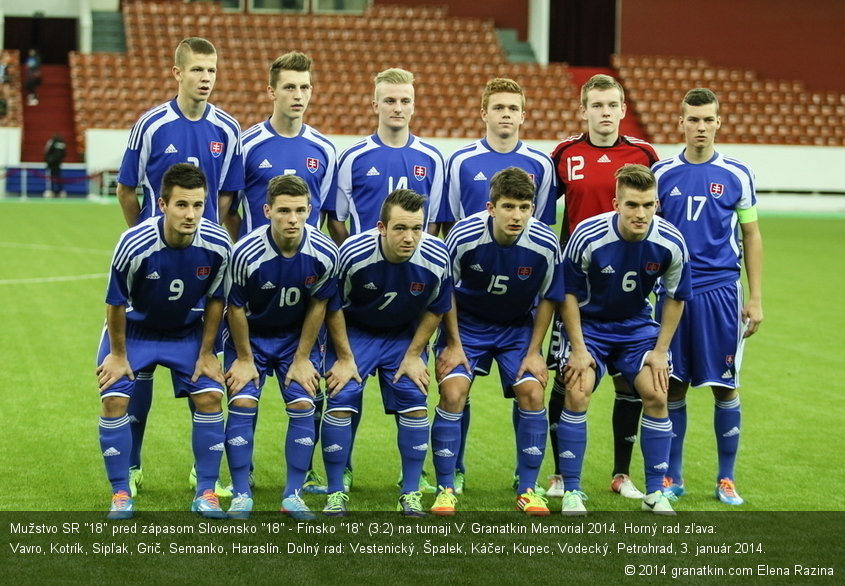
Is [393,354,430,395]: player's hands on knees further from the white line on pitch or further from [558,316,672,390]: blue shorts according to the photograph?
the white line on pitch

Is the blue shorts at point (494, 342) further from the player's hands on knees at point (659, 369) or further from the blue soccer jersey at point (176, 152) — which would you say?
the blue soccer jersey at point (176, 152)

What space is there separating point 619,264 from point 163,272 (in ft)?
6.88

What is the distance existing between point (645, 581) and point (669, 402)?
162 centimetres

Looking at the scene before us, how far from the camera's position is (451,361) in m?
5.53

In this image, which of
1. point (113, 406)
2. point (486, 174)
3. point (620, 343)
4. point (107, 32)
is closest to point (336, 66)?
point (107, 32)

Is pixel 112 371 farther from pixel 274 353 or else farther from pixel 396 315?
pixel 396 315

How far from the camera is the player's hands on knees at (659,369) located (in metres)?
5.50

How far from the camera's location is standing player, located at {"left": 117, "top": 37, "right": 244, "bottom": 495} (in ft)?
19.0

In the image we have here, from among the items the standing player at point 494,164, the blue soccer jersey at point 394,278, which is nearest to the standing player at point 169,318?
the blue soccer jersey at point 394,278

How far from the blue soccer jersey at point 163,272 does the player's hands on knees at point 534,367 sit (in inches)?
57.3

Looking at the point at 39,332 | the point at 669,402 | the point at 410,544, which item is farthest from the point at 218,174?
the point at 39,332

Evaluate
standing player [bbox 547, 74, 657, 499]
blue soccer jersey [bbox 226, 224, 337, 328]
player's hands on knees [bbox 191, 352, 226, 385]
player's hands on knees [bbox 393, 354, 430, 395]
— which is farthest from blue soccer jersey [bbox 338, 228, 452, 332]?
standing player [bbox 547, 74, 657, 499]

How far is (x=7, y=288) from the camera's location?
1284 centimetres

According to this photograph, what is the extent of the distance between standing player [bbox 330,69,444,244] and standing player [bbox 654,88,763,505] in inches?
46.4
